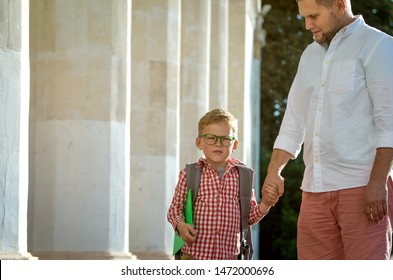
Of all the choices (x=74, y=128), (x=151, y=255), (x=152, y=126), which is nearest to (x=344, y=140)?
(x=74, y=128)

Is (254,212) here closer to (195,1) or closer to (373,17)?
(195,1)

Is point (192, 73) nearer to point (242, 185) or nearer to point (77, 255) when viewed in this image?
point (77, 255)

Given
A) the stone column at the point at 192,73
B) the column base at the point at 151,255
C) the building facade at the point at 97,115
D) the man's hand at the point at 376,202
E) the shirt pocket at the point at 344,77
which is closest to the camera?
the man's hand at the point at 376,202

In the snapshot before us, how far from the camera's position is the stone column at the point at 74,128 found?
48.1ft

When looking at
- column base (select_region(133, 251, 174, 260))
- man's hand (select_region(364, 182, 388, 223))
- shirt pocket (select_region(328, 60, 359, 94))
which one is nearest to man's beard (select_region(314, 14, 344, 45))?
shirt pocket (select_region(328, 60, 359, 94))

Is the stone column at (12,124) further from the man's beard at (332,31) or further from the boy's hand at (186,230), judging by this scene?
the man's beard at (332,31)

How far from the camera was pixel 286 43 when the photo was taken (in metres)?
41.7

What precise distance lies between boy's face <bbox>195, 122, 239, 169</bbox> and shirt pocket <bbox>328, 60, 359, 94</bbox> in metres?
1.52

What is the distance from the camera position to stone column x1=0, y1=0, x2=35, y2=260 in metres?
10.9

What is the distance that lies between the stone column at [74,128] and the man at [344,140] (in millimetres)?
6429

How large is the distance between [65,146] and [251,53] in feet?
58.9

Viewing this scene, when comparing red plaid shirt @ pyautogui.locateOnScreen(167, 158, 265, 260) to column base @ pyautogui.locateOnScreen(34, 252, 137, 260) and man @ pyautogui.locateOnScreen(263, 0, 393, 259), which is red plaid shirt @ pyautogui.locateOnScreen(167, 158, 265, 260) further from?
column base @ pyautogui.locateOnScreen(34, 252, 137, 260)

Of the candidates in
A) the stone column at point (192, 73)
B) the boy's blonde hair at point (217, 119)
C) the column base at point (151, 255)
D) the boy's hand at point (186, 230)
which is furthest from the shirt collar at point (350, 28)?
the stone column at point (192, 73)
